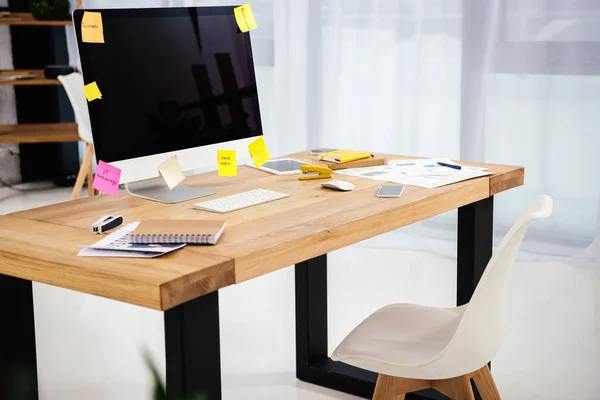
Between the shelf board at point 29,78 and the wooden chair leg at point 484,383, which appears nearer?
the wooden chair leg at point 484,383

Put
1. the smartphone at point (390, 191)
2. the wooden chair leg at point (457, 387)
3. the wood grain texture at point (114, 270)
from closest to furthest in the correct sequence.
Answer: the wood grain texture at point (114, 270)
the wooden chair leg at point (457, 387)
the smartphone at point (390, 191)

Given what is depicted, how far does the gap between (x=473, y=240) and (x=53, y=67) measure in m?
3.70

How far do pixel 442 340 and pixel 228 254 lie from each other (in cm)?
63

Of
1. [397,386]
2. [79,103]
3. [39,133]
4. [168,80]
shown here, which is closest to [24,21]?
[39,133]

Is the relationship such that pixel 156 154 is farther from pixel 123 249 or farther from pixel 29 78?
pixel 29 78

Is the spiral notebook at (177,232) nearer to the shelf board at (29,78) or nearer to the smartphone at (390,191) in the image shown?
the smartphone at (390,191)

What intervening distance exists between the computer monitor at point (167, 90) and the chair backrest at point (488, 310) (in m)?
0.77

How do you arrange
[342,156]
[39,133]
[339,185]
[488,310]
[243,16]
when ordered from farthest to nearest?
1. [39,133]
2. [342,156]
3. [243,16]
4. [339,185]
5. [488,310]

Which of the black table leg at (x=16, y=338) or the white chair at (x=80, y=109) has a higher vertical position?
Answer: the white chair at (x=80, y=109)

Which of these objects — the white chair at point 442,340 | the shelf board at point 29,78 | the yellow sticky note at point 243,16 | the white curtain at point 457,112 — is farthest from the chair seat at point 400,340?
the shelf board at point 29,78

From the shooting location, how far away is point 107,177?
6.56ft

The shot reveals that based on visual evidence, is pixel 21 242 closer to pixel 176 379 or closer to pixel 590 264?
pixel 176 379

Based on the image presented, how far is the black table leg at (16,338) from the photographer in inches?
75.7

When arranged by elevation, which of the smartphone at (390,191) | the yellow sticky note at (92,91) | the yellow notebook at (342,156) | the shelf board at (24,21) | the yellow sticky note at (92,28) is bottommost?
the smartphone at (390,191)
